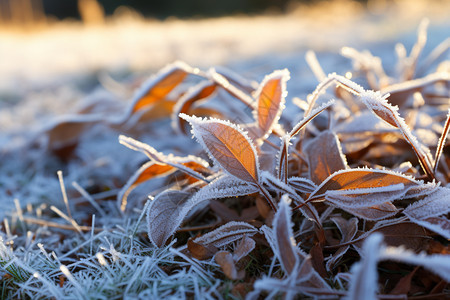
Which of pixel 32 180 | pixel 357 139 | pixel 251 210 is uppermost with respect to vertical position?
pixel 357 139

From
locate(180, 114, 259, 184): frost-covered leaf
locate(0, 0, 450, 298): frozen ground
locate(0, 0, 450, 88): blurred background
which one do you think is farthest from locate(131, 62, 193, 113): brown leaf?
locate(0, 0, 450, 88): blurred background

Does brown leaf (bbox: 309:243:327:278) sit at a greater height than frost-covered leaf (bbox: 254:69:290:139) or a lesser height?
lesser

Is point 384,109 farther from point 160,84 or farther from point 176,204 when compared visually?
point 160,84

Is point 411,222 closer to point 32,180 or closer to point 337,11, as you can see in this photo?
point 32,180

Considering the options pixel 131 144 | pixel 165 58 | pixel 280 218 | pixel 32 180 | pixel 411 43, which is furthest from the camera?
pixel 165 58

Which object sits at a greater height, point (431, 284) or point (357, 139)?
point (357, 139)

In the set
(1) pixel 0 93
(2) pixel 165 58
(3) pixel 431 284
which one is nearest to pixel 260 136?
(3) pixel 431 284

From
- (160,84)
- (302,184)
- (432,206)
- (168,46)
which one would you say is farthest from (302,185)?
(168,46)

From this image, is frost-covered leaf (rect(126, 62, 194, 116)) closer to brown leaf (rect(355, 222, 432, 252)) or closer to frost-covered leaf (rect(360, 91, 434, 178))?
frost-covered leaf (rect(360, 91, 434, 178))
